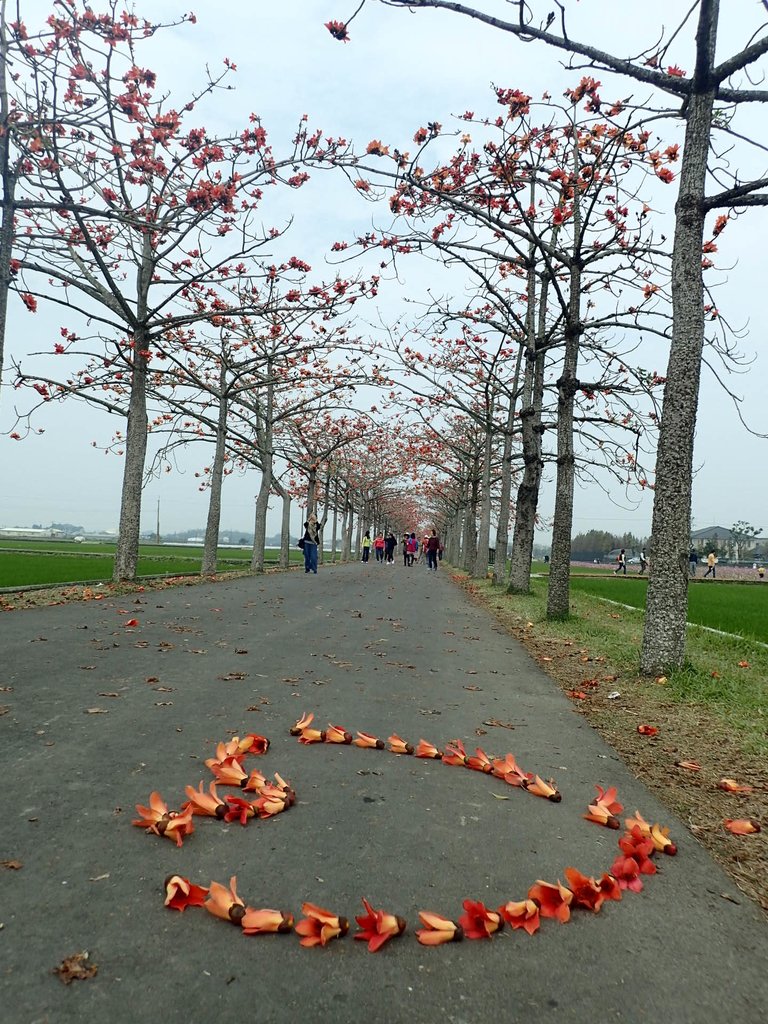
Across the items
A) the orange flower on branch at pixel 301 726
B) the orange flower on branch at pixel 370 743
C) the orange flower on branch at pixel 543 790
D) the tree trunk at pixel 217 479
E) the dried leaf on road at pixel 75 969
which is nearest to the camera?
the dried leaf on road at pixel 75 969

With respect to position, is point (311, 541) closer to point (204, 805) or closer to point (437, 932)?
point (204, 805)

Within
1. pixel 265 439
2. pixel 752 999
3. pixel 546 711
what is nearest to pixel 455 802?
pixel 752 999

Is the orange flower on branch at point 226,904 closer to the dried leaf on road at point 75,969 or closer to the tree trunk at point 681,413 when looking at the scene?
the dried leaf on road at point 75,969

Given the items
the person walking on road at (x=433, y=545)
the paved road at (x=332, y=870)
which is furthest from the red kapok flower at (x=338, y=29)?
the person walking on road at (x=433, y=545)

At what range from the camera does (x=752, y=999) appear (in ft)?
6.34

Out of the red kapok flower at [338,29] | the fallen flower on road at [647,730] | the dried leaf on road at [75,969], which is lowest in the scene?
the fallen flower on road at [647,730]

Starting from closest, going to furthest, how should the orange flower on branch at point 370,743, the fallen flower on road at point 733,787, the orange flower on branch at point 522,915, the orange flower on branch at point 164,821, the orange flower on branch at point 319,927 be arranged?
the orange flower on branch at point 319,927, the orange flower on branch at point 522,915, the orange flower on branch at point 164,821, the fallen flower on road at point 733,787, the orange flower on branch at point 370,743

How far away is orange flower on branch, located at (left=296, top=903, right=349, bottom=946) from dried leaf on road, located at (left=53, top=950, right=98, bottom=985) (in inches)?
23.2

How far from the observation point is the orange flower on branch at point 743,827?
315cm

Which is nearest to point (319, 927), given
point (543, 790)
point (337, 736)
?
point (543, 790)

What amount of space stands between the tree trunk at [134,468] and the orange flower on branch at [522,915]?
13.2m

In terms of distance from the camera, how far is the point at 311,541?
2308cm

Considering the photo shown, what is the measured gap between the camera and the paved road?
184 centimetres

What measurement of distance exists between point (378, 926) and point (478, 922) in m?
0.33
